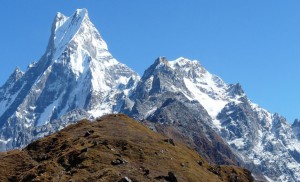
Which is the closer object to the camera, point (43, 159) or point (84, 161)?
point (84, 161)

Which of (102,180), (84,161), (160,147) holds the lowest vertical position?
(102,180)

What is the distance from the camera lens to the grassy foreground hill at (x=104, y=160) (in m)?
154

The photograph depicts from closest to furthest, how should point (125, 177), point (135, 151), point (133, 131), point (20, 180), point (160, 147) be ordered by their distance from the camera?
point (125, 177) → point (20, 180) → point (135, 151) → point (160, 147) → point (133, 131)

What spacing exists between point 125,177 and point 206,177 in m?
38.0

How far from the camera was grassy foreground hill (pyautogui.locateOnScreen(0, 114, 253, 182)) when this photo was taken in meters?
154

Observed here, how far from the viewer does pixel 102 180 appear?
146 meters

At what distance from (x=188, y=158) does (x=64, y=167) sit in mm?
44096

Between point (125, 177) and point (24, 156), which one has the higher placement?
point (24, 156)

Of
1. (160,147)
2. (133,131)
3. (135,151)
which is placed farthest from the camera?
(133,131)

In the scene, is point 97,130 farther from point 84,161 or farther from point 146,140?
point 84,161

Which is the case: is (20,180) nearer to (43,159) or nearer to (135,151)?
(43,159)

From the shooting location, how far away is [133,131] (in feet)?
650

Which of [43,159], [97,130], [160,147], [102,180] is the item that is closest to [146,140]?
[160,147]

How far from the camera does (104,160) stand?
16125 cm
